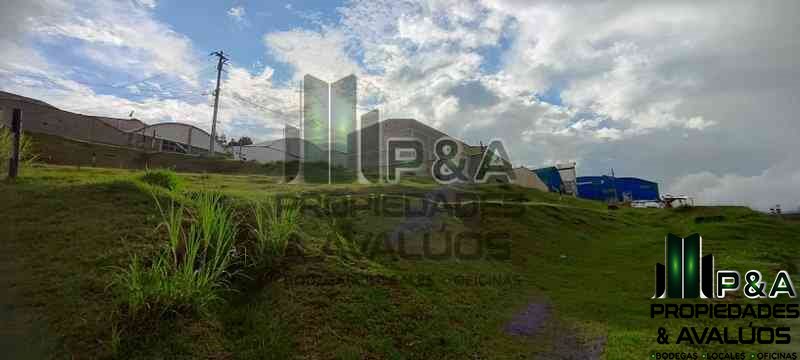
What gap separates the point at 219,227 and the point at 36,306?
1.62 meters

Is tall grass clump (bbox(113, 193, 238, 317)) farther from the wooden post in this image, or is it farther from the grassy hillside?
the wooden post

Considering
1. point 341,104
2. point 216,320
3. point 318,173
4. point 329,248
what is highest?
point 341,104

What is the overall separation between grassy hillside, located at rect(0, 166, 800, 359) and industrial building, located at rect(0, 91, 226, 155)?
18.3 m

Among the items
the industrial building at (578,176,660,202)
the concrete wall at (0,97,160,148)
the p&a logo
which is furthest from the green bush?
the industrial building at (578,176,660,202)

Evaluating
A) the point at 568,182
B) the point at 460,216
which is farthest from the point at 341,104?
the point at 568,182

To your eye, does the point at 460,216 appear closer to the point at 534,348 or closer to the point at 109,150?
the point at 534,348

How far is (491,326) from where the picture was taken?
174 inches

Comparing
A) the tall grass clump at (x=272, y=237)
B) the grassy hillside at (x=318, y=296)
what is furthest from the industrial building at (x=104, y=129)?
the tall grass clump at (x=272, y=237)

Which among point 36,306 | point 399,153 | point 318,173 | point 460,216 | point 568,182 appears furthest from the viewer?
point 568,182

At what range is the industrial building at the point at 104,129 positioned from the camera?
931 inches

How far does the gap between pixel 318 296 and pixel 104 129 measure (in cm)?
3004

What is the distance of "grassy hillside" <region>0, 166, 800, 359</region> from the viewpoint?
339 centimetres

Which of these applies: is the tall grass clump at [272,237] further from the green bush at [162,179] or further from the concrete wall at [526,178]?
the concrete wall at [526,178]

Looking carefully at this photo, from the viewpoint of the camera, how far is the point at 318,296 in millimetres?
4242
